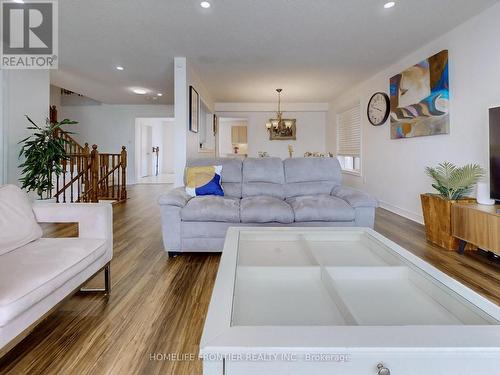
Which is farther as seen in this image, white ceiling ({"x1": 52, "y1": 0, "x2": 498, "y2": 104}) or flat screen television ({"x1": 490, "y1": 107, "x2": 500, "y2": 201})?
white ceiling ({"x1": 52, "y1": 0, "x2": 498, "y2": 104})

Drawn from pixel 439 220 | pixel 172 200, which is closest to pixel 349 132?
pixel 439 220

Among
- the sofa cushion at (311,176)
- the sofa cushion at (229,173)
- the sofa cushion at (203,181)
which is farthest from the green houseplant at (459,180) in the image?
the sofa cushion at (203,181)

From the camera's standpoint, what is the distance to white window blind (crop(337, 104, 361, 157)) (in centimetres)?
630

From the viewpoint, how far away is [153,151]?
1198 centimetres

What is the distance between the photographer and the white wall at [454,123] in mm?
3041

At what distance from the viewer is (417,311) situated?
1055mm

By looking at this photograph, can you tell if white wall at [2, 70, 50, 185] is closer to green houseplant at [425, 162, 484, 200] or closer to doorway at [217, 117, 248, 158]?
green houseplant at [425, 162, 484, 200]

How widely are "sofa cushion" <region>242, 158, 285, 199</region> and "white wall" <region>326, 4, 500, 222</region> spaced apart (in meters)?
2.05

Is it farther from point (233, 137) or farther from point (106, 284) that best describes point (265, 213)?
point (233, 137)

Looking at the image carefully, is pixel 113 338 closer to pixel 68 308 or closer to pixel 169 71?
pixel 68 308

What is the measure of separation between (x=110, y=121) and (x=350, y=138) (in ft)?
23.3

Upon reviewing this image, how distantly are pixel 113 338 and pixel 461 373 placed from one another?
1496 mm

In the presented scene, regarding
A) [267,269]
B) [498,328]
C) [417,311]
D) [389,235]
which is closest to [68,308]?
[267,269]

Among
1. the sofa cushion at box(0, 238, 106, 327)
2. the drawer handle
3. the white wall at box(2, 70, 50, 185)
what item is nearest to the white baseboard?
the drawer handle
